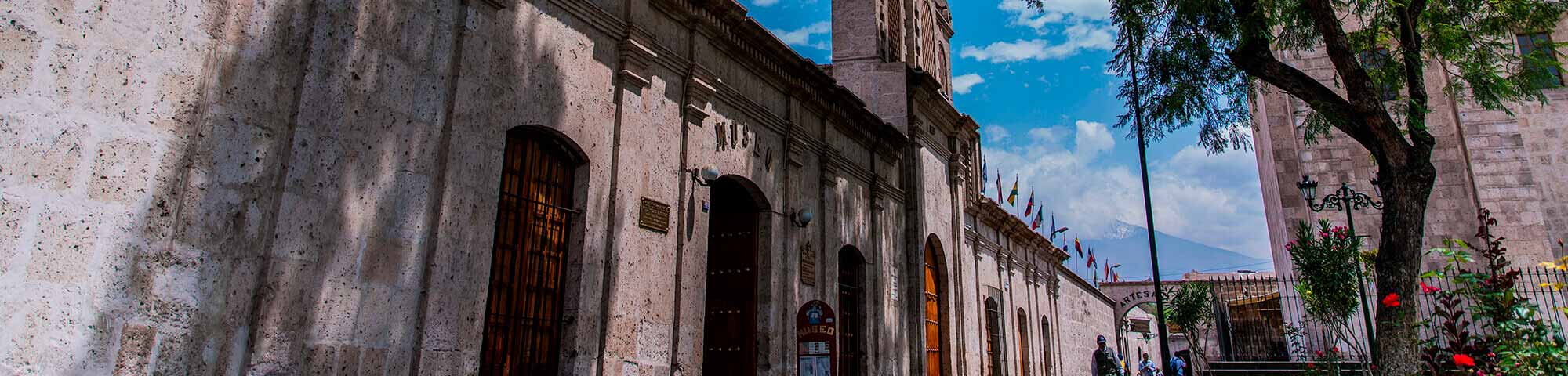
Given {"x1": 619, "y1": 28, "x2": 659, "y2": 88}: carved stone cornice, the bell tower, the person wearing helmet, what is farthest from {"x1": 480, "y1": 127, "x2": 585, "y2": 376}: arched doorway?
the person wearing helmet

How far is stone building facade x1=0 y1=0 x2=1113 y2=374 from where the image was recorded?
4.24m

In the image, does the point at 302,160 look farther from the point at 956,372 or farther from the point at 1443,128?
the point at 1443,128

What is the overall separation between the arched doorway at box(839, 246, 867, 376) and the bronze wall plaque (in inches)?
147

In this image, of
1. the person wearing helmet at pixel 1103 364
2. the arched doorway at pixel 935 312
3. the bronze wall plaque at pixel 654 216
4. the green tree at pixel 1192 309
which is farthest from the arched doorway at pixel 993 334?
the bronze wall plaque at pixel 654 216

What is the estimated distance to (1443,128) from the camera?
2178 centimetres

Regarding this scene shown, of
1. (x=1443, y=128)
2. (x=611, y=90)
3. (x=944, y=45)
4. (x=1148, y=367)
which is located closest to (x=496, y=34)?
(x=611, y=90)

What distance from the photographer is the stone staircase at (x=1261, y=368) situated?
16141mm

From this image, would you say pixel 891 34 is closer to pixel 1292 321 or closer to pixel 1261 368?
pixel 1261 368

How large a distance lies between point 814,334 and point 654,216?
2.03 m

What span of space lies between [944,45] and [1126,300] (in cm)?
2183

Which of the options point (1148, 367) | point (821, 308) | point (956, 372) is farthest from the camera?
point (1148, 367)

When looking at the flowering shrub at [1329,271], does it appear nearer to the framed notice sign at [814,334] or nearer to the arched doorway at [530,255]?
the framed notice sign at [814,334]

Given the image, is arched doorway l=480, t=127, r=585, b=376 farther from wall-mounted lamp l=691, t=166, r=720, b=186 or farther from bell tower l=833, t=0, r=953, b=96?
bell tower l=833, t=0, r=953, b=96

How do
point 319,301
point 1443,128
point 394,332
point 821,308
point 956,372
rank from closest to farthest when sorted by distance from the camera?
point 319,301
point 394,332
point 821,308
point 956,372
point 1443,128
